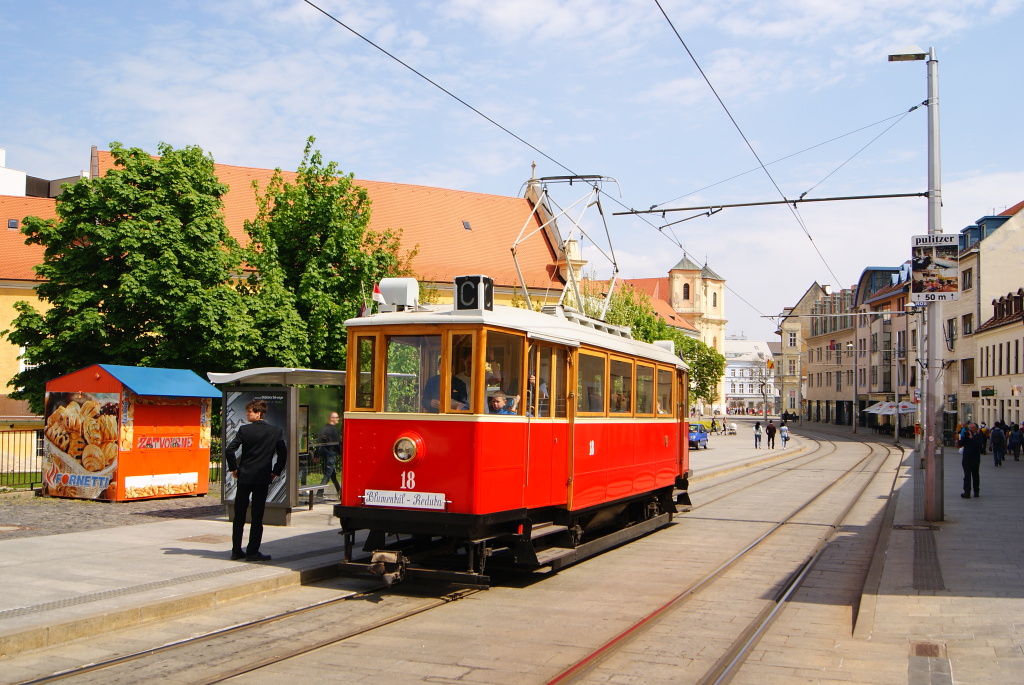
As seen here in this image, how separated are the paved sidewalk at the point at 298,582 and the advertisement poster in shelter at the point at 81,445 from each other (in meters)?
2.44

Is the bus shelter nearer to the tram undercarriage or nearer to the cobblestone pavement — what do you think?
the cobblestone pavement

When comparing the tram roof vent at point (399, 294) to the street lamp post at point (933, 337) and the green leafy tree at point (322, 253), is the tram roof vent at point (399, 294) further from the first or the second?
the green leafy tree at point (322, 253)

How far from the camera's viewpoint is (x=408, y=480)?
388 inches

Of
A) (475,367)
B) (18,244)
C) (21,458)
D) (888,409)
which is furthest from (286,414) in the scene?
(888,409)

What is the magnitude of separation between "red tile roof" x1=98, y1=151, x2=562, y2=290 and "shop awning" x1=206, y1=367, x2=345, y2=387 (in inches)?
1509

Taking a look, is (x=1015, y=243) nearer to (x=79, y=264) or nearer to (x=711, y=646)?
(x=79, y=264)

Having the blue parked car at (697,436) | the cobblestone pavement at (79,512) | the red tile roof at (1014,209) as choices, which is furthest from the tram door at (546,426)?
the red tile roof at (1014,209)

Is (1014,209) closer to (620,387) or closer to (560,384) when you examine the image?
(620,387)

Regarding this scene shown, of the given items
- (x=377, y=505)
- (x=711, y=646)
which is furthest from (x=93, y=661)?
(x=711, y=646)

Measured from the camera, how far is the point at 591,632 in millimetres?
8422

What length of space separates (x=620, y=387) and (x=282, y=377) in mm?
5313

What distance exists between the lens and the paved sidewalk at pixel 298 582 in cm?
752

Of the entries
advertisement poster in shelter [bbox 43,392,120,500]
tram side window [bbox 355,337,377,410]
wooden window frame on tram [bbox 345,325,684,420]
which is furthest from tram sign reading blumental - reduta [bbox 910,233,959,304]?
advertisement poster in shelter [bbox 43,392,120,500]

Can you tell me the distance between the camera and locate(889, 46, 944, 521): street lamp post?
1636cm
